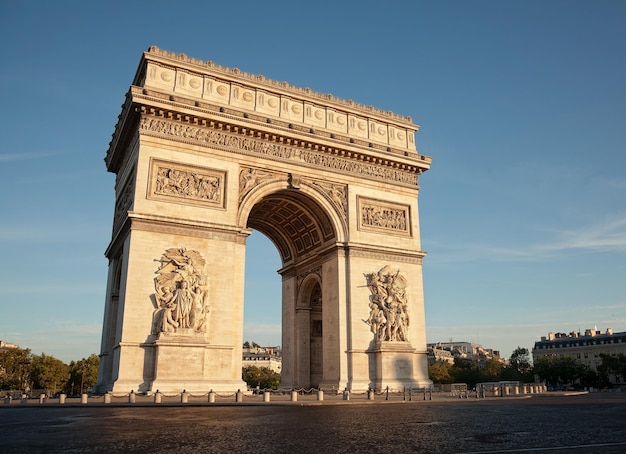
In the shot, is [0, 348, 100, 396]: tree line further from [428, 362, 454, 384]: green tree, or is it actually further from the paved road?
the paved road

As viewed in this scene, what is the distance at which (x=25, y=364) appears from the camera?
6028 centimetres

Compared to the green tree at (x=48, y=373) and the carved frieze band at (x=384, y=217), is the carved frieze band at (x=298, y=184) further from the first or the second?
the green tree at (x=48, y=373)

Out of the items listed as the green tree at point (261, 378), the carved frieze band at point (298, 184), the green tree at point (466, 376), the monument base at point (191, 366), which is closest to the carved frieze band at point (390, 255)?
the carved frieze band at point (298, 184)

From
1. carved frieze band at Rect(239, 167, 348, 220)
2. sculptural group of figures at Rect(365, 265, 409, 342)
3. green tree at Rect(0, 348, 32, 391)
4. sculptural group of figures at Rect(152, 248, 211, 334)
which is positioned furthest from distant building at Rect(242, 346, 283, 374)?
sculptural group of figures at Rect(152, 248, 211, 334)

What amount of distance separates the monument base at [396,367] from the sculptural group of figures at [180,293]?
816cm

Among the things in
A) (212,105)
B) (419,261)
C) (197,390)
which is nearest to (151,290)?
(197,390)

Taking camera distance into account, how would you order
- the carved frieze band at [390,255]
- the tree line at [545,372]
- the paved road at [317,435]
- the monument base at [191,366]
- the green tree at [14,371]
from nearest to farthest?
the paved road at [317,435] → the monument base at [191,366] → the carved frieze band at [390,255] → the green tree at [14,371] → the tree line at [545,372]

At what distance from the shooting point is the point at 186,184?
21906 millimetres

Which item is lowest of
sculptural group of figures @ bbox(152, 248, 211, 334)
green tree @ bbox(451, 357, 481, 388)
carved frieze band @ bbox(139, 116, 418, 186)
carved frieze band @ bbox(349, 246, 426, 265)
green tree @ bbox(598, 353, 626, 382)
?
green tree @ bbox(451, 357, 481, 388)

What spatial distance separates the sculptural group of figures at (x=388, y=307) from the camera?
2428 cm

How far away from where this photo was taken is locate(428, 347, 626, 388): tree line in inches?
2618

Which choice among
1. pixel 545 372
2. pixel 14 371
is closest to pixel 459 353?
pixel 545 372

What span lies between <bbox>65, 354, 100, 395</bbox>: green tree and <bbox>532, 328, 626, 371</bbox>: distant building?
6305 cm

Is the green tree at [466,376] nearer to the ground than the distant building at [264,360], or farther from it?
nearer to the ground
